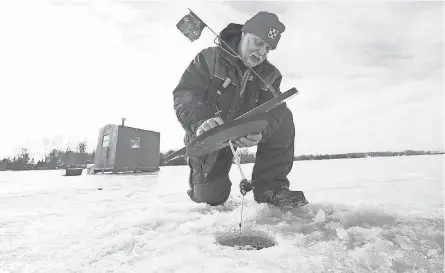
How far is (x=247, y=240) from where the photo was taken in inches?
58.4

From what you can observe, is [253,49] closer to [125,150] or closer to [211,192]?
[211,192]

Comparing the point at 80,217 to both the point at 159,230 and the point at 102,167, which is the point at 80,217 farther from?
the point at 102,167

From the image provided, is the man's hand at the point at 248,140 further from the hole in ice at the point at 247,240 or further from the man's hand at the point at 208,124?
the hole in ice at the point at 247,240

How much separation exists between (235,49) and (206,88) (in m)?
0.48

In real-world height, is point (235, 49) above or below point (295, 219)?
above

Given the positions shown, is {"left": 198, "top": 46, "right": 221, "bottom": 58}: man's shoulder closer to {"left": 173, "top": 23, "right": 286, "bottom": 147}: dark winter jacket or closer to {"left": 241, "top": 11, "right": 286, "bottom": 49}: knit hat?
{"left": 173, "top": 23, "right": 286, "bottom": 147}: dark winter jacket

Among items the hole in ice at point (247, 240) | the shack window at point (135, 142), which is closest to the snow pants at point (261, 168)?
the hole in ice at point (247, 240)

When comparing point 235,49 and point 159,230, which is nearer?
point 159,230

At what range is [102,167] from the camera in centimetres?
1366

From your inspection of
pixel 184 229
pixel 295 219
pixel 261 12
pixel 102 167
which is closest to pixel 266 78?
pixel 261 12

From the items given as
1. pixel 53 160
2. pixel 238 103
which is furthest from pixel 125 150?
pixel 53 160

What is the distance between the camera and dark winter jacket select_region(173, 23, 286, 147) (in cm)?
218

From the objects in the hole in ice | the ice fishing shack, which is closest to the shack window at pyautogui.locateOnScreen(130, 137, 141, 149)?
the ice fishing shack

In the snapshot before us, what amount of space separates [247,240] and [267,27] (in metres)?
1.69
